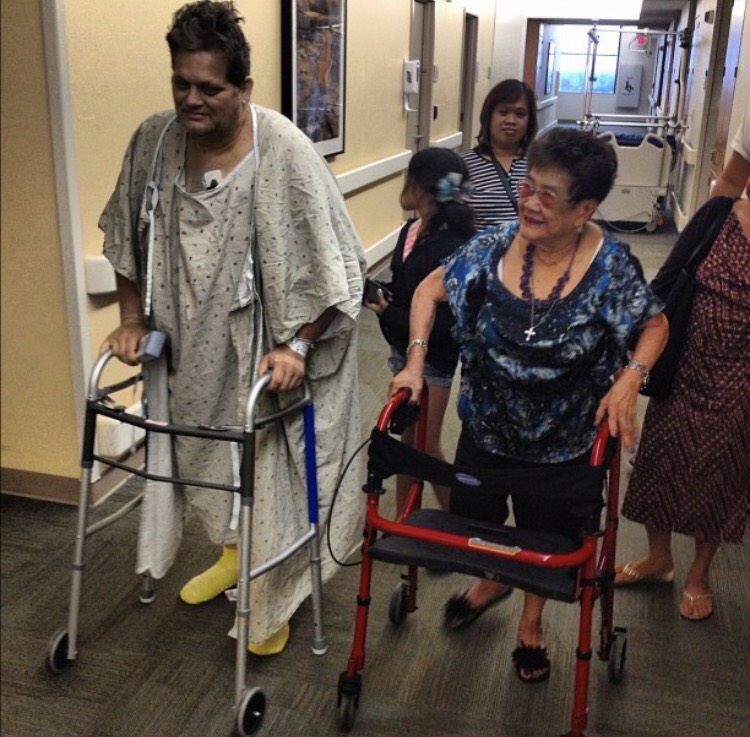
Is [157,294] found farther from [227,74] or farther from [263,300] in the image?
[227,74]

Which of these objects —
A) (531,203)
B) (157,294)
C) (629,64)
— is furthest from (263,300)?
(629,64)

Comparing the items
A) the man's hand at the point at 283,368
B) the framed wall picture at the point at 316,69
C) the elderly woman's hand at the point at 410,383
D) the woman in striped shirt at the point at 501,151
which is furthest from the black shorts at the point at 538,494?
the framed wall picture at the point at 316,69

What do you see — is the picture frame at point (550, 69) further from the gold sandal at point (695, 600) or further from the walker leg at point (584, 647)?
the walker leg at point (584, 647)

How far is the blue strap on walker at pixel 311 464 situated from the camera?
180cm

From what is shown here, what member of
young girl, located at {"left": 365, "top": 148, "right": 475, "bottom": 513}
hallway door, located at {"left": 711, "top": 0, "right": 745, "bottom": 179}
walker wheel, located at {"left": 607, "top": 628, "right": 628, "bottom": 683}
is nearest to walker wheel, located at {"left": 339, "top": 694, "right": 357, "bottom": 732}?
walker wheel, located at {"left": 607, "top": 628, "right": 628, "bottom": 683}

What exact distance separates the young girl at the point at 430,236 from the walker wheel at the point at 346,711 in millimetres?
842

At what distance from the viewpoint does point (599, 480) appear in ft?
4.74

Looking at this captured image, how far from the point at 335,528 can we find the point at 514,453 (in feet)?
1.66

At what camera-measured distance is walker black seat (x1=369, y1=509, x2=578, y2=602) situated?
147 centimetres

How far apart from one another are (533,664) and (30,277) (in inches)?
73.2

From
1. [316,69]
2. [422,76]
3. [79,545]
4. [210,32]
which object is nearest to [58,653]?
[79,545]

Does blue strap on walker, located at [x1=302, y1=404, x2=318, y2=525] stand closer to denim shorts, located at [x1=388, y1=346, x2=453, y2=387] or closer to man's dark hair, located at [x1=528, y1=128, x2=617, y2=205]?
denim shorts, located at [x1=388, y1=346, x2=453, y2=387]

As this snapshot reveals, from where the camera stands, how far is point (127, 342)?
1751 millimetres

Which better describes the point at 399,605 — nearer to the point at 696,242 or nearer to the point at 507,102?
the point at 696,242
